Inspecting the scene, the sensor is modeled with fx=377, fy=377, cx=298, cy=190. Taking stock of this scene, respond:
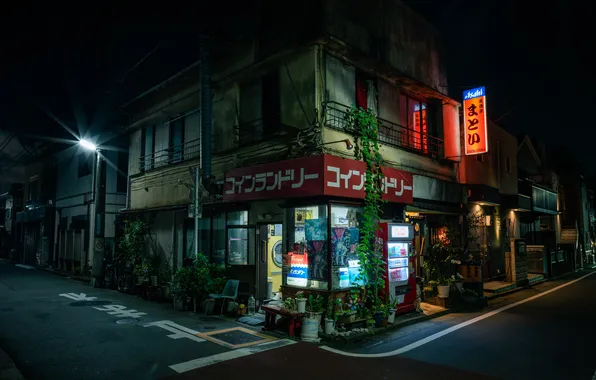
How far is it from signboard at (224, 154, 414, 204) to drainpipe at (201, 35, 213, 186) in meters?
1.62

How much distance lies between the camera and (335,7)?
11352 mm

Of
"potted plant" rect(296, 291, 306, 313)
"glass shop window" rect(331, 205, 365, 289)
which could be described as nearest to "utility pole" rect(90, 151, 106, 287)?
"potted plant" rect(296, 291, 306, 313)

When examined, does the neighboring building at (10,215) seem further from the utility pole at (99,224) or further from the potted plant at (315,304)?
the potted plant at (315,304)

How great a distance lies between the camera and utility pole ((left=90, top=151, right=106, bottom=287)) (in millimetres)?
19047

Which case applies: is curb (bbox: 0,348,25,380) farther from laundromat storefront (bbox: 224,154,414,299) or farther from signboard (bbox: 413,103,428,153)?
signboard (bbox: 413,103,428,153)

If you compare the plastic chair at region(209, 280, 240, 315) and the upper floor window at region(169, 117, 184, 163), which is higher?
the upper floor window at region(169, 117, 184, 163)

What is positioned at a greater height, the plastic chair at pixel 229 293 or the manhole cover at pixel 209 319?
the plastic chair at pixel 229 293

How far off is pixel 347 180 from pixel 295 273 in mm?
3166

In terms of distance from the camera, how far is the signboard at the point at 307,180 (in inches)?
396

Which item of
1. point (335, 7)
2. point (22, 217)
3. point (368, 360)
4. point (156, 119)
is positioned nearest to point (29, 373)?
point (368, 360)

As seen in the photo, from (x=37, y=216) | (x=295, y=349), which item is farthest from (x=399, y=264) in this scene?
(x=37, y=216)

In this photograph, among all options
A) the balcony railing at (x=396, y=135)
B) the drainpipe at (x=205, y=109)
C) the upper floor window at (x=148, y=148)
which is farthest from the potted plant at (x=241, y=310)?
the upper floor window at (x=148, y=148)

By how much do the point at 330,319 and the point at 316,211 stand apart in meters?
3.02

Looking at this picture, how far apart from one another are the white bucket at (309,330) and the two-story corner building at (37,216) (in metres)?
26.8
